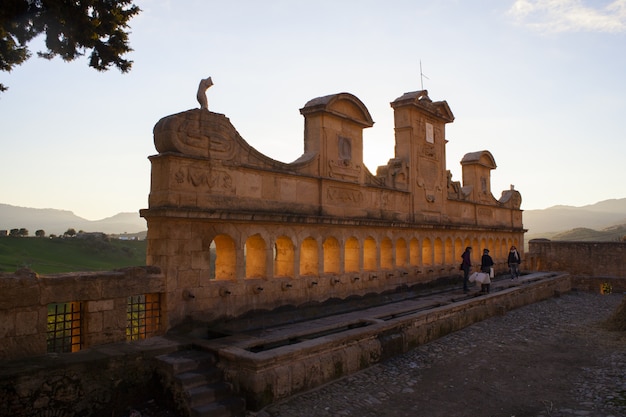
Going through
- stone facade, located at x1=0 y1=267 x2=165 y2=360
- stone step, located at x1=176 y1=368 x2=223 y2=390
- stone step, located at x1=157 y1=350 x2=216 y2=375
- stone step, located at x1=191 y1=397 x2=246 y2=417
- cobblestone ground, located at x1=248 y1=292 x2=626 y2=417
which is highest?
stone facade, located at x1=0 y1=267 x2=165 y2=360

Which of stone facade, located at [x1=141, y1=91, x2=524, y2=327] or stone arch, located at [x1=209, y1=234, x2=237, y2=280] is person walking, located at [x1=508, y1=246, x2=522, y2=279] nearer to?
stone facade, located at [x1=141, y1=91, x2=524, y2=327]

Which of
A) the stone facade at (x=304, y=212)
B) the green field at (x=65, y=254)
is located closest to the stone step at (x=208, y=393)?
the stone facade at (x=304, y=212)

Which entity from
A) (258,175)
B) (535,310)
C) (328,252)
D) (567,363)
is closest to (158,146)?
(258,175)

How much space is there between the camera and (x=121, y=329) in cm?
763

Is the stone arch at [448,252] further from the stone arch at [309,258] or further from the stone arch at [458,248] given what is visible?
the stone arch at [309,258]

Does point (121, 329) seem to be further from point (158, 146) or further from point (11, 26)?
point (11, 26)

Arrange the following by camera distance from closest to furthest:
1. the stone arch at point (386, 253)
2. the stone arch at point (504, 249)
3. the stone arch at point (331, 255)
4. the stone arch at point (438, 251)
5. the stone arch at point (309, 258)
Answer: the stone arch at point (309, 258) < the stone arch at point (331, 255) < the stone arch at point (386, 253) < the stone arch at point (438, 251) < the stone arch at point (504, 249)

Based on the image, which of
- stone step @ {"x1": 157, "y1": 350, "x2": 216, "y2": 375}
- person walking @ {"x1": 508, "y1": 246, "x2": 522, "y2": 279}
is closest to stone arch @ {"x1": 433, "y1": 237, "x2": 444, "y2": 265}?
person walking @ {"x1": 508, "y1": 246, "x2": 522, "y2": 279}

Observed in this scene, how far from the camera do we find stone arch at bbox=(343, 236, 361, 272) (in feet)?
42.0

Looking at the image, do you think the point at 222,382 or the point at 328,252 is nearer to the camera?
the point at 222,382

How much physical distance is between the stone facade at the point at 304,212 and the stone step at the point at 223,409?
6.84ft

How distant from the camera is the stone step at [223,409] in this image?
6.41 meters

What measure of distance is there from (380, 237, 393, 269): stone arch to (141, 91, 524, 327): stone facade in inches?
1.2

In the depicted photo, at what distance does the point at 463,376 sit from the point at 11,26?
10678mm
